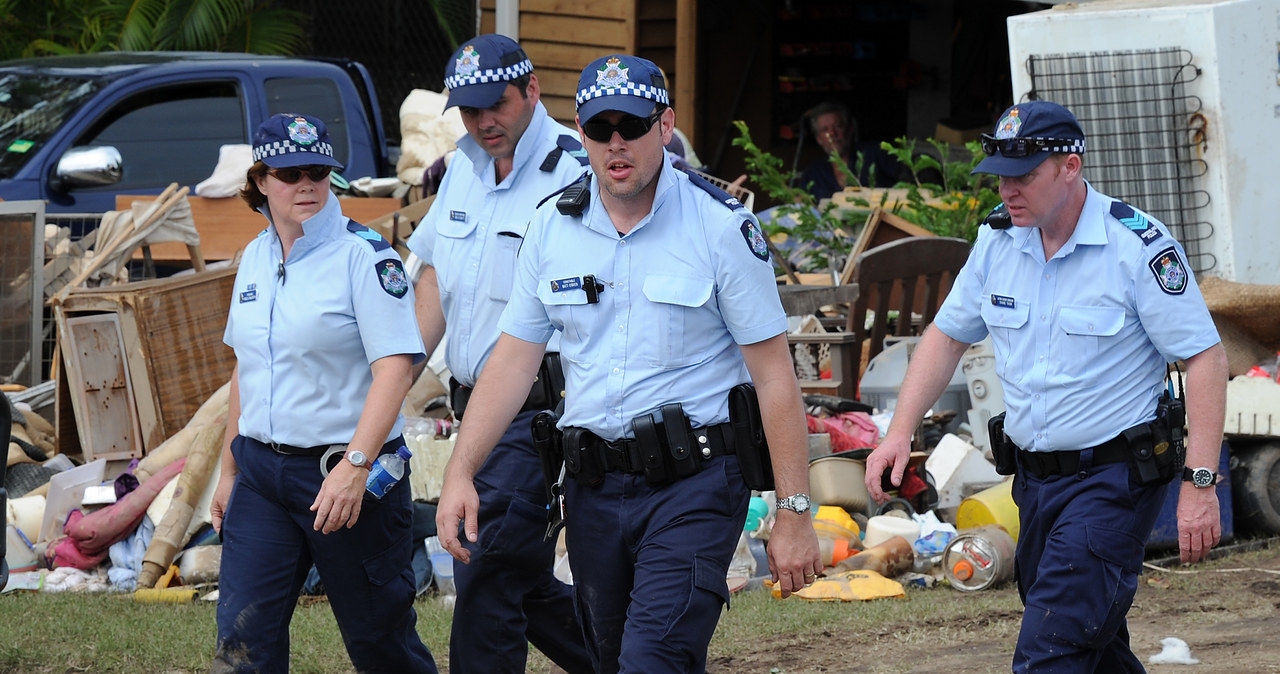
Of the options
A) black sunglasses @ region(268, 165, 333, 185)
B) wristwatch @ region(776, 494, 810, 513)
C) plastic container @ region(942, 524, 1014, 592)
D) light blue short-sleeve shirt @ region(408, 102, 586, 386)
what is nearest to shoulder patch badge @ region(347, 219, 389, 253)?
black sunglasses @ region(268, 165, 333, 185)

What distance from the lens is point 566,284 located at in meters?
3.80

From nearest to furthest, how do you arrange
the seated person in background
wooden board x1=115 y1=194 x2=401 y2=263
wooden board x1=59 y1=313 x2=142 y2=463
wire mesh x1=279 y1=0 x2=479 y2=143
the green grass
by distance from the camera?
the green grass, wooden board x1=59 y1=313 x2=142 y2=463, wooden board x1=115 y1=194 x2=401 y2=263, the seated person in background, wire mesh x1=279 y1=0 x2=479 y2=143

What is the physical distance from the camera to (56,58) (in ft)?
32.7

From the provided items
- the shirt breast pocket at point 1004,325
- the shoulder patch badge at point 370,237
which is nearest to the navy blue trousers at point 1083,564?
the shirt breast pocket at point 1004,325

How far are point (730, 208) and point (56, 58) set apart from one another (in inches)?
297

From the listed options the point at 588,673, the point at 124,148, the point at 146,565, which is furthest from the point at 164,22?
the point at 588,673

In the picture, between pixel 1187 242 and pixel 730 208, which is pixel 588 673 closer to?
pixel 730 208

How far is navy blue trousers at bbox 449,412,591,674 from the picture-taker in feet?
14.7

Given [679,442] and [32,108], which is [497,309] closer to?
[679,442]

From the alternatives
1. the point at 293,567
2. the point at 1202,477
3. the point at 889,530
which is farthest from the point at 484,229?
the point at 889,530

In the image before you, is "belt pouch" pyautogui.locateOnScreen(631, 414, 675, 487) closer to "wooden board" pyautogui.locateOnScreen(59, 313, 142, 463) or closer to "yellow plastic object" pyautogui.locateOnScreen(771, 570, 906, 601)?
"yellow plastic object" pyautogui.locateOnScreen(771, 570, 906, 601)

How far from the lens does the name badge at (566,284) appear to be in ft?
12.4

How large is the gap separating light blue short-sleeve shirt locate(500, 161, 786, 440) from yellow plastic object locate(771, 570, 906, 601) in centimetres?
306

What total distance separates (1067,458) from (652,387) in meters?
1.21
